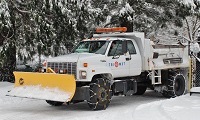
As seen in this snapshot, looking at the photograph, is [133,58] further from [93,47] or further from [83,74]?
[83,74]

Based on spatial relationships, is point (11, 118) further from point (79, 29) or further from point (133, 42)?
point (79, 29)

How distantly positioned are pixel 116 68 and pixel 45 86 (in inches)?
88.8

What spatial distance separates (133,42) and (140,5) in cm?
548

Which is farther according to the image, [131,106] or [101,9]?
[101,9]

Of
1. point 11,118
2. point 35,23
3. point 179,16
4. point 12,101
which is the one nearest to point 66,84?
point 11,118

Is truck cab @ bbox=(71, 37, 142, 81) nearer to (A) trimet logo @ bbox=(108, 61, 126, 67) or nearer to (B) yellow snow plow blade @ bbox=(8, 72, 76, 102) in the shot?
(A) trimet logo @ bbox=(108, 61, 126, 67)

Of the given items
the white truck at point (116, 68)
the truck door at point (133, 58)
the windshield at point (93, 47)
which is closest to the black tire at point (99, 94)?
the white truck at point (116, 68)

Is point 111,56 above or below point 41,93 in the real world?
above

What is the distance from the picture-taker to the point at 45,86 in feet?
35.2

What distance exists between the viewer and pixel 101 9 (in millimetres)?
17969

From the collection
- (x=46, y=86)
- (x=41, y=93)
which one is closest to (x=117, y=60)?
(x=46, y=86)

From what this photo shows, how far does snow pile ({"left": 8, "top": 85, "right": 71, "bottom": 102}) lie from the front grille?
2.19 ft

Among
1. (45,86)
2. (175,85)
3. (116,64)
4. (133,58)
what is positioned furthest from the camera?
(175,85)

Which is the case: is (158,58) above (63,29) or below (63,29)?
below
